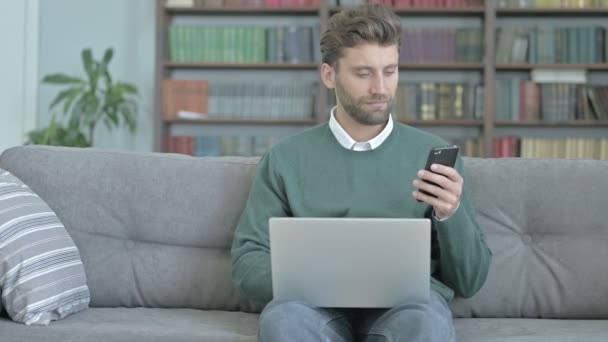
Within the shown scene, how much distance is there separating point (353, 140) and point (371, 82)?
139mm

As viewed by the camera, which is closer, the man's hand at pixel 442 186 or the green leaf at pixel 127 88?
the man's hand at pixel 442 186

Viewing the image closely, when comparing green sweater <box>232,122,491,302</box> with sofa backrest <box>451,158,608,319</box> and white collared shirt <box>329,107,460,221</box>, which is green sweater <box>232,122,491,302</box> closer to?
white collared shirt <box>329,107,460,221</box>

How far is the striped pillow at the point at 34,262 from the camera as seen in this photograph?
1.78 m

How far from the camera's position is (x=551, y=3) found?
476 centimetres

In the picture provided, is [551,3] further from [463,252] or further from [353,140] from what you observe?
[463,252]

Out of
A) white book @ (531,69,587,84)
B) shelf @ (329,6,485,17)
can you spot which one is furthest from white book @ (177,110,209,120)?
white book @ (531,69,587,84)

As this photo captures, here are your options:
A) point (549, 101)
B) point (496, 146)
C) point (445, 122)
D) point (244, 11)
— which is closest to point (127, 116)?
point (244, 11)

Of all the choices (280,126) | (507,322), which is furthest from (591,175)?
(280,126)

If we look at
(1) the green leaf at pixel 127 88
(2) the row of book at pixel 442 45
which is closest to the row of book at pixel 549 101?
(2) the row of book at pixel 442 45

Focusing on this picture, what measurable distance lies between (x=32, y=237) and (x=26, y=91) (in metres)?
3.27

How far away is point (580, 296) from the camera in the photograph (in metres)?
2.00

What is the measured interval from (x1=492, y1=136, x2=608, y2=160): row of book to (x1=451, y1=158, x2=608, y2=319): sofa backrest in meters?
2.70

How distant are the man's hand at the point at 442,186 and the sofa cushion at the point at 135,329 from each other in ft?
1.49

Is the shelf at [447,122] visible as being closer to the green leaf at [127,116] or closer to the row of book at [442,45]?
the row of book at [442,45]
